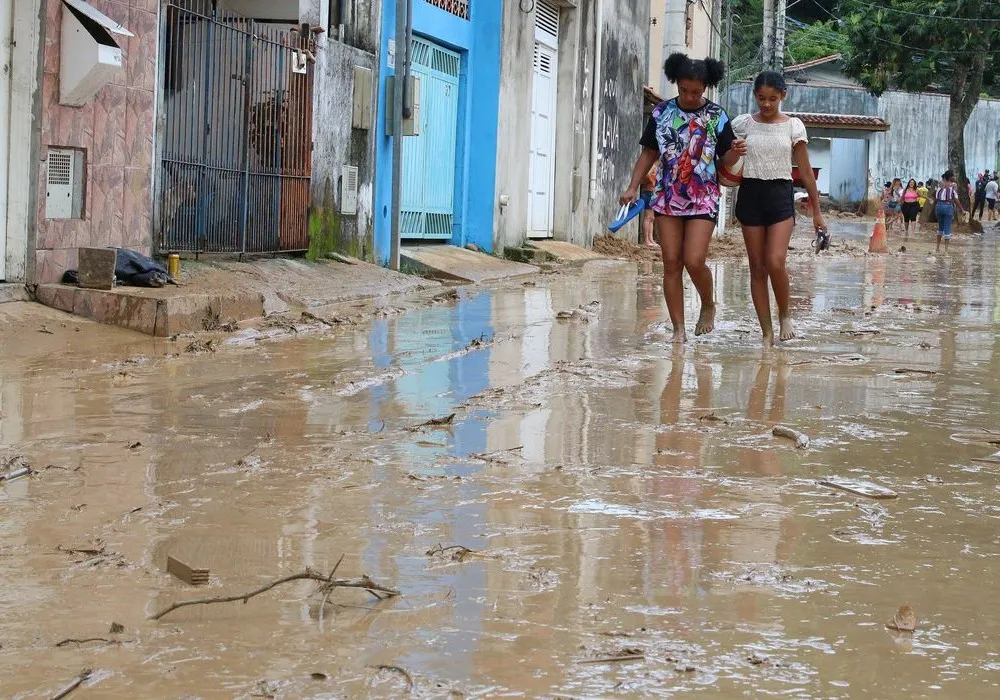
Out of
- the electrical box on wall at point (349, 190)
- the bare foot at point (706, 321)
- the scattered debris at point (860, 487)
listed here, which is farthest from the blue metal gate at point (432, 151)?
the scattered debris at point (860, 487)

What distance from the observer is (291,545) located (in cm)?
343

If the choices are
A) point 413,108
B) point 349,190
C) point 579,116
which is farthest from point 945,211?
point 349,190

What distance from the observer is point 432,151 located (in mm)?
15914

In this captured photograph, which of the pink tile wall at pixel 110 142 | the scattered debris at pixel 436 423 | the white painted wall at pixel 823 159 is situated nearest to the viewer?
the scattered debris at pixel 436 423

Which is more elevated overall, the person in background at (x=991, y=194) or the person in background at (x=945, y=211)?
the person in background at (x=991, y=194)

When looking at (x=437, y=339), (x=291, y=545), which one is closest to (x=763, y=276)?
(x=437, y=339)

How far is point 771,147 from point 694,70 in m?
0.71

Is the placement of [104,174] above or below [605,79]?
below

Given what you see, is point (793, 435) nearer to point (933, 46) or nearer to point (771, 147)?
point (771, 147)

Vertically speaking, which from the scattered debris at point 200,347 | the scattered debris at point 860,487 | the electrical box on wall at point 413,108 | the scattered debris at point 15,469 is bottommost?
the scattered debris at point 15,469

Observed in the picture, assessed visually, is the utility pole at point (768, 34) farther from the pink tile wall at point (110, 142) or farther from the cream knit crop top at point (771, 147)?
the cream knit crop top at point (771, 147)

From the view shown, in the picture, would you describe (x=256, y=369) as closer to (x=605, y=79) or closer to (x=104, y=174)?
(x=104, y=174)

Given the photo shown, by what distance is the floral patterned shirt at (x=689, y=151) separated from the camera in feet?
26.8

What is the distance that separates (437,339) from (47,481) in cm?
438
